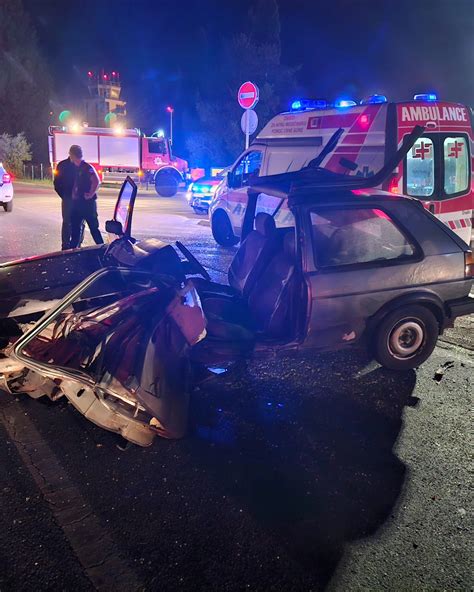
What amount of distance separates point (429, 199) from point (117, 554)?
22.3 feet

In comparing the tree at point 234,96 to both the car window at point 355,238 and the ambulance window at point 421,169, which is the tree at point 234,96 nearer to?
the ambulance window at point 421,169

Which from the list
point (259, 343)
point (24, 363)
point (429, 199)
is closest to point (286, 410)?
point (259, 343)

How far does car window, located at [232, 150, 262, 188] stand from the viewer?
8.80m

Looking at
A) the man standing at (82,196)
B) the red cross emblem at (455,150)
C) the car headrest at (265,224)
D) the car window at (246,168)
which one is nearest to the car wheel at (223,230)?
the car window at (246,168)

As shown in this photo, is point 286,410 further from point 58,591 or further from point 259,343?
point 58,591

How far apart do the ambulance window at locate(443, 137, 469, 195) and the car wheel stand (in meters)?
3.88

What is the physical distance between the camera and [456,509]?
8.53ft

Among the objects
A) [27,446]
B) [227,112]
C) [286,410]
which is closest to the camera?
[27,446]

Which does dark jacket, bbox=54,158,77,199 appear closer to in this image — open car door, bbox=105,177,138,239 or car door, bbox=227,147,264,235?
open car door, bbox=105,177,138,239

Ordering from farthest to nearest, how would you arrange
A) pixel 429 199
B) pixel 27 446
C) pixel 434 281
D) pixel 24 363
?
1. pixel 429 199
2. pixel 434 281
3. pixel 27 446
4. pixel 24 363

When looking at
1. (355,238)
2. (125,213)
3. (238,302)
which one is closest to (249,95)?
(125,213)

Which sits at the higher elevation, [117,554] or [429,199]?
[429,199]

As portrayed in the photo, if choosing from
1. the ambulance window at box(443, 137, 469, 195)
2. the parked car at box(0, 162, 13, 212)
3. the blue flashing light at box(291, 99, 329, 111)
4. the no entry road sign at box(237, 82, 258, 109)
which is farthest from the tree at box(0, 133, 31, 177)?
the ambulance window at box(443, 137, 469, 195)

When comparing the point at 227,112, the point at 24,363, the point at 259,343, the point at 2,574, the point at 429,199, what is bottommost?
the point at 2,574
